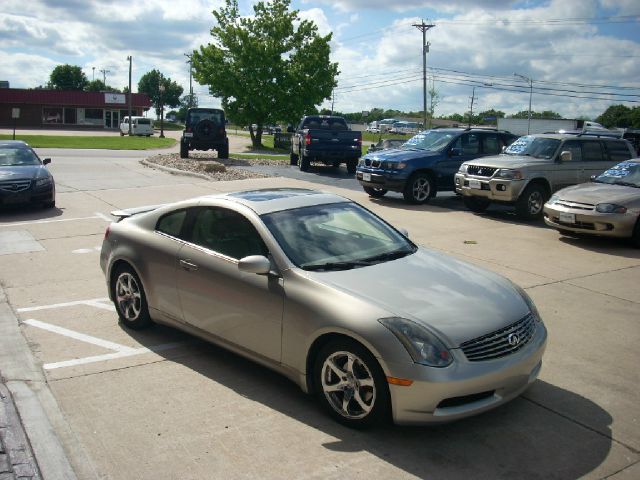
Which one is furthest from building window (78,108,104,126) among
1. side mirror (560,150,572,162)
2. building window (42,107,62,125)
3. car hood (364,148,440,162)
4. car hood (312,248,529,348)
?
car hood (312,248,529,348)

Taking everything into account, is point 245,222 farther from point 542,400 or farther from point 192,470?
point 542,400

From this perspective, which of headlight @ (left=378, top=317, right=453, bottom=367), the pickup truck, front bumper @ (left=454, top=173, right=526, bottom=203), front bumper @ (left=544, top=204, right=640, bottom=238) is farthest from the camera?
the pickup truck

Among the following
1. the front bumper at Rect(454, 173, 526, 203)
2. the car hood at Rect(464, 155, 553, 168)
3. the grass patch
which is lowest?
the front bumper at Rect(454, 173, 526, 203)

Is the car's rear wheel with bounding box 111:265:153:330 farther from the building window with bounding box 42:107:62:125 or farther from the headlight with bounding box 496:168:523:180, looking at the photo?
the building window with bounding box 42:107:62:125

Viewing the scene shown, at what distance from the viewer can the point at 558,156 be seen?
13.5 metres

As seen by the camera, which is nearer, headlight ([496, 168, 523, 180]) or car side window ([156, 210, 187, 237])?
car side window ([156, 210, 187, 237])

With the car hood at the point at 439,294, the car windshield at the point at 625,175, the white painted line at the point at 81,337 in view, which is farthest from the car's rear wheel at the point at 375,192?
the car hood at the point at 439,294

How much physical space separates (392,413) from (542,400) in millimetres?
1379

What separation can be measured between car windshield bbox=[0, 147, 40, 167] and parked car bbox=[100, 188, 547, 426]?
9.44 metres

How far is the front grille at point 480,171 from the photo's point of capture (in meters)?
13.2

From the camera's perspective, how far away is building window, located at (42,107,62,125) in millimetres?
75438

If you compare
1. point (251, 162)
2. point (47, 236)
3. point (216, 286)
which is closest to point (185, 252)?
point (216, 286)

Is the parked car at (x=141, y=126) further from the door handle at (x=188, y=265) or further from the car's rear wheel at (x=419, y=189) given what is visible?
the door handle at (x=188, y=265)

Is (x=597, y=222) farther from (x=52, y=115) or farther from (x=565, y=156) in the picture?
(x=52, y=115)
